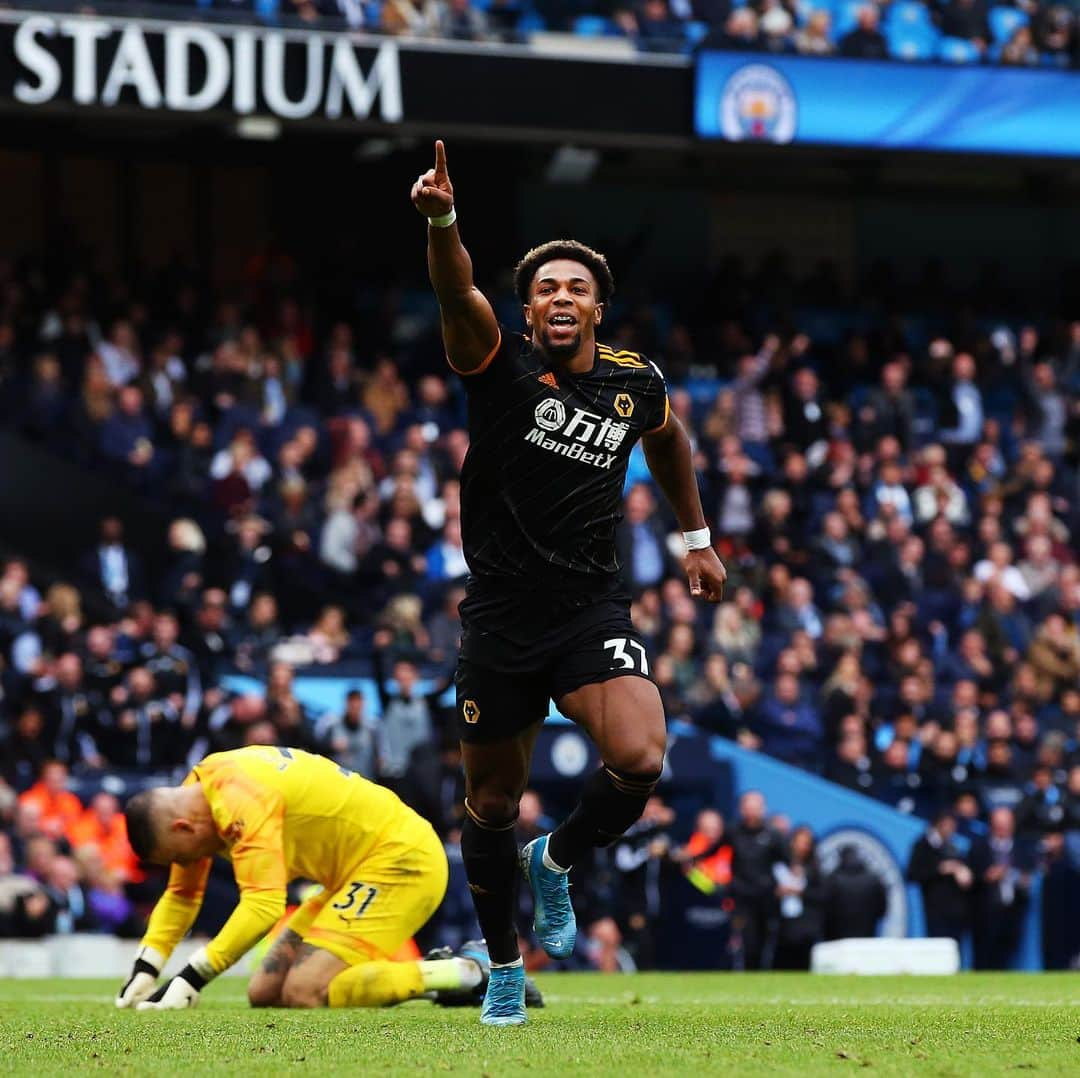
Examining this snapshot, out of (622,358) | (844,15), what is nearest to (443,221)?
(622,358)

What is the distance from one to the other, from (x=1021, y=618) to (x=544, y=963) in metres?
6.54

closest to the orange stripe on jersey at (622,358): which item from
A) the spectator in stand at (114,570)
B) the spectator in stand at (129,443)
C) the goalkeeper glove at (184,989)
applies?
the goalkeeper glove at (184,989)

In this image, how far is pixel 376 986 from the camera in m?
8.65

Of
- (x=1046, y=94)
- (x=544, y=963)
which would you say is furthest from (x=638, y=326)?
(x=544, y=963)

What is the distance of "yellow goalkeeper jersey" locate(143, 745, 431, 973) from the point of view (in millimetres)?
8070

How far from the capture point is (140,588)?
16.8 meters

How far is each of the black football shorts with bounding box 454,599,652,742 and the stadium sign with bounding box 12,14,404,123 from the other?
526 inches

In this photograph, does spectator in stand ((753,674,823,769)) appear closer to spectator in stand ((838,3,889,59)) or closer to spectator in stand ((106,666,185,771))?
spectator in stand ((106,666,185,771))

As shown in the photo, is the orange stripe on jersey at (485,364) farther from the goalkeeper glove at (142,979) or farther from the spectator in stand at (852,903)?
the spectator in stand at (852,903)

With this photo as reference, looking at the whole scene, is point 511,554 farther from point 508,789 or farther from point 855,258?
point 855,258

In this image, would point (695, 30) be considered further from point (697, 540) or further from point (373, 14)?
point (697, 540)

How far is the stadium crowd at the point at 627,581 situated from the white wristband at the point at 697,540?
23.3 ft

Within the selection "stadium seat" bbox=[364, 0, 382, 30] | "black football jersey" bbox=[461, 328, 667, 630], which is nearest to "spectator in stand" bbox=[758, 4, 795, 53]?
"stadium seat" bbox=[364, 0, 382, 30]

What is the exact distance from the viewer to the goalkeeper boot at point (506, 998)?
23.3ft
